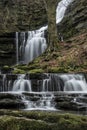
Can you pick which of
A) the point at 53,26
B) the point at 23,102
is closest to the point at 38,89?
the point at 23,102

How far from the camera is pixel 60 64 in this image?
55.2 ft

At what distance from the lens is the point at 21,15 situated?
28516 mm

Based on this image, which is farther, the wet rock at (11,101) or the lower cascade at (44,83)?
the lower cascade at (44,83)

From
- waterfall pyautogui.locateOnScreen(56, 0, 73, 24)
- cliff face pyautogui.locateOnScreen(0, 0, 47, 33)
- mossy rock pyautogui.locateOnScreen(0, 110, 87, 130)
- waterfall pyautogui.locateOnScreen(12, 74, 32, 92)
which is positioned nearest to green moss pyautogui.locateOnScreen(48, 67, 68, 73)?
waterfall pyautogui.locateOnScreen(12, 74, 32, 92)

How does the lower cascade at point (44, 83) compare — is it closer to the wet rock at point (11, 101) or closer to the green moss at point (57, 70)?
the green moss at point (57, 70)

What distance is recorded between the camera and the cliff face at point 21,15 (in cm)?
2731

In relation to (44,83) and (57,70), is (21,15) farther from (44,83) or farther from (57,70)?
(44,83)

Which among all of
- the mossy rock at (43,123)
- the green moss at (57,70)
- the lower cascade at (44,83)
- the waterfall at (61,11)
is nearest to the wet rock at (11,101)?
the lower cascade at (44,83)

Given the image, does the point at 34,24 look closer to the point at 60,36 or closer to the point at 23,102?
the point at 60,36

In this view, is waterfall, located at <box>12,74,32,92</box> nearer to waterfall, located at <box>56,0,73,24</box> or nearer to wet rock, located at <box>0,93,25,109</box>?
wet rock, located at <box>0,93,25,109</box>

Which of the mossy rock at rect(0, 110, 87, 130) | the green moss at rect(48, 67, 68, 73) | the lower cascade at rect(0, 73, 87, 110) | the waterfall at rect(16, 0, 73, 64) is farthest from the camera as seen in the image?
the waterfall at rect(16, 0, 73, 64)

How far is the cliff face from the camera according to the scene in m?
27.3

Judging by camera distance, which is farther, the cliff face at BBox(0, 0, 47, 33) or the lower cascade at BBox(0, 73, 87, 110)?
the cliff face at BBox(0, 0, 47, 33)

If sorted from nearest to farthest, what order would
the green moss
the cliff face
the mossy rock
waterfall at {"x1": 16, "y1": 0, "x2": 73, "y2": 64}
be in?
the mossy rock < the green moss < waterfall at {"x1": 16, "y1": 0, "x2": 73, "y2": 64} < the cliff face
